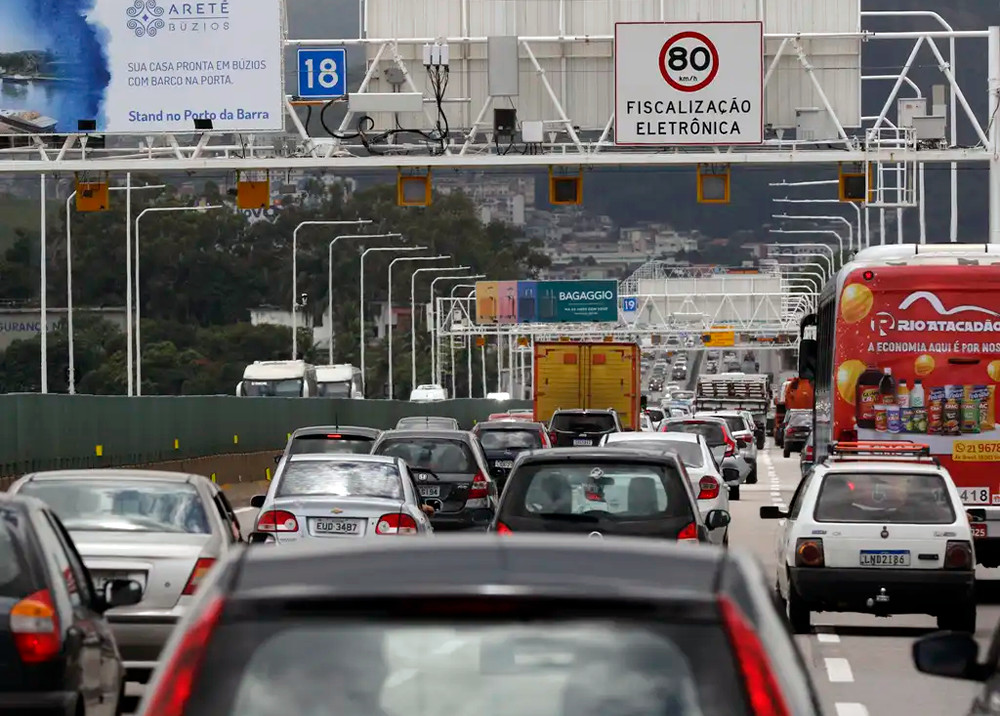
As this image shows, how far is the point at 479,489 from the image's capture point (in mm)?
25109

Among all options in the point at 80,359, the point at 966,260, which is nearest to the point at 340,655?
the point at 966,260

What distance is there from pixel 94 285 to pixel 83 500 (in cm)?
11724

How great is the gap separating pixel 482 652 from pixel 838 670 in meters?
10.5

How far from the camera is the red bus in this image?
21.3 metres

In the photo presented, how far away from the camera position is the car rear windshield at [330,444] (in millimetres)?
29203

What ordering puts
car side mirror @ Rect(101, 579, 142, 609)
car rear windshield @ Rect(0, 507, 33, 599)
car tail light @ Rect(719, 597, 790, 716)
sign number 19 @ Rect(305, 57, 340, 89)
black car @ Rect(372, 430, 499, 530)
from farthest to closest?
sign number 19 @ Rect(305, 57, 340, 89)
black car @ Rect(372, 430, 499, 530)
car side mirror @ Rect(101, 579, 142, 609)
car rear windshield @ Rect(0, 507, 33, 599)
car tail light @ Rect(719, 597, 790, 716)

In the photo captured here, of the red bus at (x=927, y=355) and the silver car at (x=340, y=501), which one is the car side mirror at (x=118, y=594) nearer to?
the silver car at (x=340, y=501)

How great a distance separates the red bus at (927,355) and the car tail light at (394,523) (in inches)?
229

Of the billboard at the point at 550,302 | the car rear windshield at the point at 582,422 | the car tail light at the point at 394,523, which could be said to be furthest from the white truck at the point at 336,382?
the car tail light at the point at 394,523

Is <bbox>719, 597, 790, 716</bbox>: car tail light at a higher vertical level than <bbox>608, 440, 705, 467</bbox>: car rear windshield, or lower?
higher

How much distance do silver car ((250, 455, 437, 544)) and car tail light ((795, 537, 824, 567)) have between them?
3000 mm

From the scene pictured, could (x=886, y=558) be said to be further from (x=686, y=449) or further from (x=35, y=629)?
(x=686, y=449)

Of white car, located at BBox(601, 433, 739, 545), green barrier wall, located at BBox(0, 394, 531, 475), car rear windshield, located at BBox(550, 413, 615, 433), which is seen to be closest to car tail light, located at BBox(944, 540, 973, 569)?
white car, located at BBox(601, 433, 739, 545)

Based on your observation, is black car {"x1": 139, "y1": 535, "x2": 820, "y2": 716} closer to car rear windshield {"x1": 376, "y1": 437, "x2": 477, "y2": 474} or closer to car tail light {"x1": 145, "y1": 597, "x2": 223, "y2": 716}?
car tail light {"x1": 145, "y1": 597, "x2": 223, "y2": 716}
